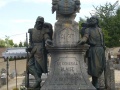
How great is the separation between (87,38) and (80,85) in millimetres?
1560

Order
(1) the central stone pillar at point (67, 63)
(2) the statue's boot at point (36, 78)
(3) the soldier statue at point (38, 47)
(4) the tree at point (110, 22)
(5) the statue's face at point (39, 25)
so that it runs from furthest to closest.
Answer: (4) the tree at point (110, 22) → (5) the statue's face at point (39, 25) → (3) the soldier statue at point (38, 47) → (2) the statue's boot at point (36, 78) → (1) the central stone pillar at point (67, 63)

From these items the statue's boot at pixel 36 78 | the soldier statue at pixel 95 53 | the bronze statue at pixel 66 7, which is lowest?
the statue's boot at pixel 36 78

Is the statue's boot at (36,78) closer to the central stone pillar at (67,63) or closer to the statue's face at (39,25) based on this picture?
the central stone pillar at (67,63)

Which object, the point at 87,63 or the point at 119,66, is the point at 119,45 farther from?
the point at 87,63

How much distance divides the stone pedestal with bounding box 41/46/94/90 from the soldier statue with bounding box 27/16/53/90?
669 mm

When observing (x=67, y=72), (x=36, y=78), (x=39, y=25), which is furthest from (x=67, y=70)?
(x=39, y=25)

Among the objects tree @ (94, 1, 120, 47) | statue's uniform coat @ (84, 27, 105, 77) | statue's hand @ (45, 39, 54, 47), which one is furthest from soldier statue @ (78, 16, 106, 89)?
tree @ (94, 1, 120, 47)

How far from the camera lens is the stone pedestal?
488 inches

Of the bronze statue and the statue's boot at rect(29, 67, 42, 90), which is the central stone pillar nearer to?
the bronze statue

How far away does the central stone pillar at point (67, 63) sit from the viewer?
1238cm

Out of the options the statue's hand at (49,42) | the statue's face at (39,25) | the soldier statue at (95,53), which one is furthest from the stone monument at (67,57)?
the statue's face at (39,25)

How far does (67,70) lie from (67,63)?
213 millimetres

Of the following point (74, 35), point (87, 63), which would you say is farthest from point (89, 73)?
point (74, 35)

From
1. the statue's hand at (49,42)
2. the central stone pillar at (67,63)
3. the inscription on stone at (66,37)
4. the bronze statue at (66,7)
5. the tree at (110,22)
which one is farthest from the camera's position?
the tree at (110,22)
